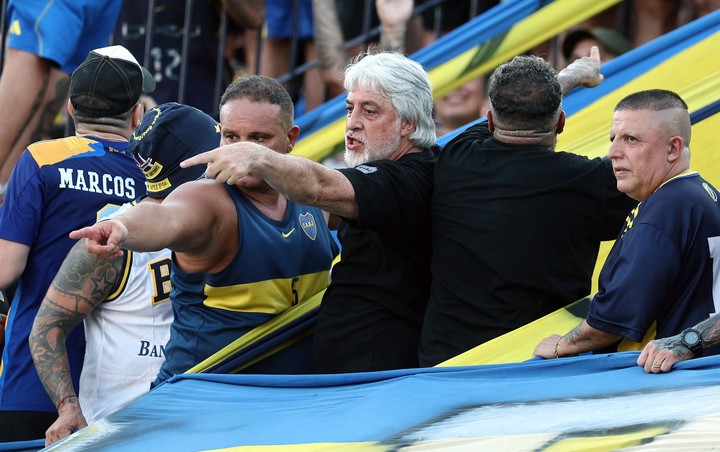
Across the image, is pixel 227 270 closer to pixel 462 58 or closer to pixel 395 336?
pixel 395 336

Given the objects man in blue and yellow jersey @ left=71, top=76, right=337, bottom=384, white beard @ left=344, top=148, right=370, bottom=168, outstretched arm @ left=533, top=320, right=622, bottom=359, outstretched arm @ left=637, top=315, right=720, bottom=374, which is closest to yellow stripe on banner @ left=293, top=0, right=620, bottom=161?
man in blue and yellow jersey @ left=71, top=76, right=337, bottom=384

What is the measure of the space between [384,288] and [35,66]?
317 centimetres

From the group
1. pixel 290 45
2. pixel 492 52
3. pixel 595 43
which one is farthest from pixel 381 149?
pixel 290 45

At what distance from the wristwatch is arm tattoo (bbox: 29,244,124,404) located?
1.78m

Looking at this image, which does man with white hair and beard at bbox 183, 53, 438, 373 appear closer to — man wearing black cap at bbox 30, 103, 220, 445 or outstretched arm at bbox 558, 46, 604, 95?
man wearing black cap at bbox 30, 103, 220, 445

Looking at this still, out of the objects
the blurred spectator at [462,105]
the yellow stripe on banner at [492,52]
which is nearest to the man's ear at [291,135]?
the yellow stripe on banner at [492,52]

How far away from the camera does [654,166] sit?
3195 mm

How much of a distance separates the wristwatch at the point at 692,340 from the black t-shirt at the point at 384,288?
95 centimetres

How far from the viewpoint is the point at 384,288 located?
366cm

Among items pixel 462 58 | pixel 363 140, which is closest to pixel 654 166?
pixel 363 140

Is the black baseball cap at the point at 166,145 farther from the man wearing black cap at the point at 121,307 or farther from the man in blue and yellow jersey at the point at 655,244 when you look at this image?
the man in blue and yellow jersey at the point at 655,244

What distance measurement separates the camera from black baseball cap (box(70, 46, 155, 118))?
13.8 ft

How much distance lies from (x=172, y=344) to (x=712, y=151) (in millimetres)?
1900

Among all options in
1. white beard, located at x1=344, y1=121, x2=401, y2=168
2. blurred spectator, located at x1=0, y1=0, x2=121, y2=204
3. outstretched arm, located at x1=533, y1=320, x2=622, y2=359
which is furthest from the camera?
blurred spectator, located at x1=0, y1=0, x2=121, y2=204
